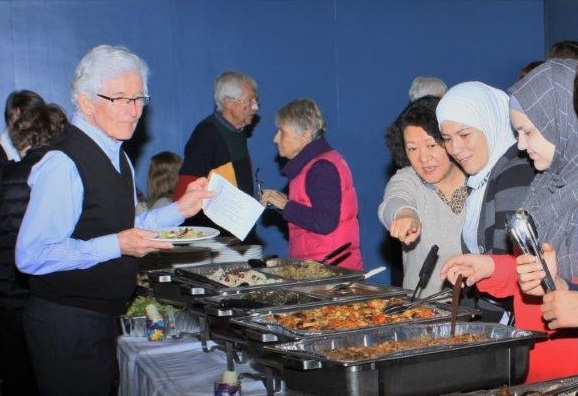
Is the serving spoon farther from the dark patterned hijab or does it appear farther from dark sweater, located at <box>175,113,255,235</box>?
dark sweater, located at <box>175,113,255,235</box>

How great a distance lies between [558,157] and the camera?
5.38ft

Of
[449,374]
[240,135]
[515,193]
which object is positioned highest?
[240,135]

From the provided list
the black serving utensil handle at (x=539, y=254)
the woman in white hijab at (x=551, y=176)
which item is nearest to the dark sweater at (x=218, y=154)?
the woman in white hijab at (x=551, y=176)

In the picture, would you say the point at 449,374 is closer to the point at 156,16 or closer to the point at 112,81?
the point at 112,81

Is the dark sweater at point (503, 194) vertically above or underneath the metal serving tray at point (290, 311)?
above

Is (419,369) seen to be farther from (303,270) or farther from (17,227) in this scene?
(17,227)

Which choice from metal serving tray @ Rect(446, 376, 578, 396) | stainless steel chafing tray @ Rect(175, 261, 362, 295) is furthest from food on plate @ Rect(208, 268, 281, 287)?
metal serving tray @ Rect(446, 376, 578, 396)

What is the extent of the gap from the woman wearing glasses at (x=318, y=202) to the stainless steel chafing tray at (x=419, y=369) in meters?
1.46

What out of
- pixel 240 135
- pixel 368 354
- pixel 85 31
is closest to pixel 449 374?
pixel 368 354

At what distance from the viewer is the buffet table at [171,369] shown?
2035 mm

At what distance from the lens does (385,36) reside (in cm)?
479

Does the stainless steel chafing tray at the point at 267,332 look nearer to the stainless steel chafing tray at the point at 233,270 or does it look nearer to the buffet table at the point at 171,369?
the buffet table at the point at 171,369

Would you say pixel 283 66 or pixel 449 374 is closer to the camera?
pixel 449 374

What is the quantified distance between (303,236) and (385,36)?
6.27 feet
